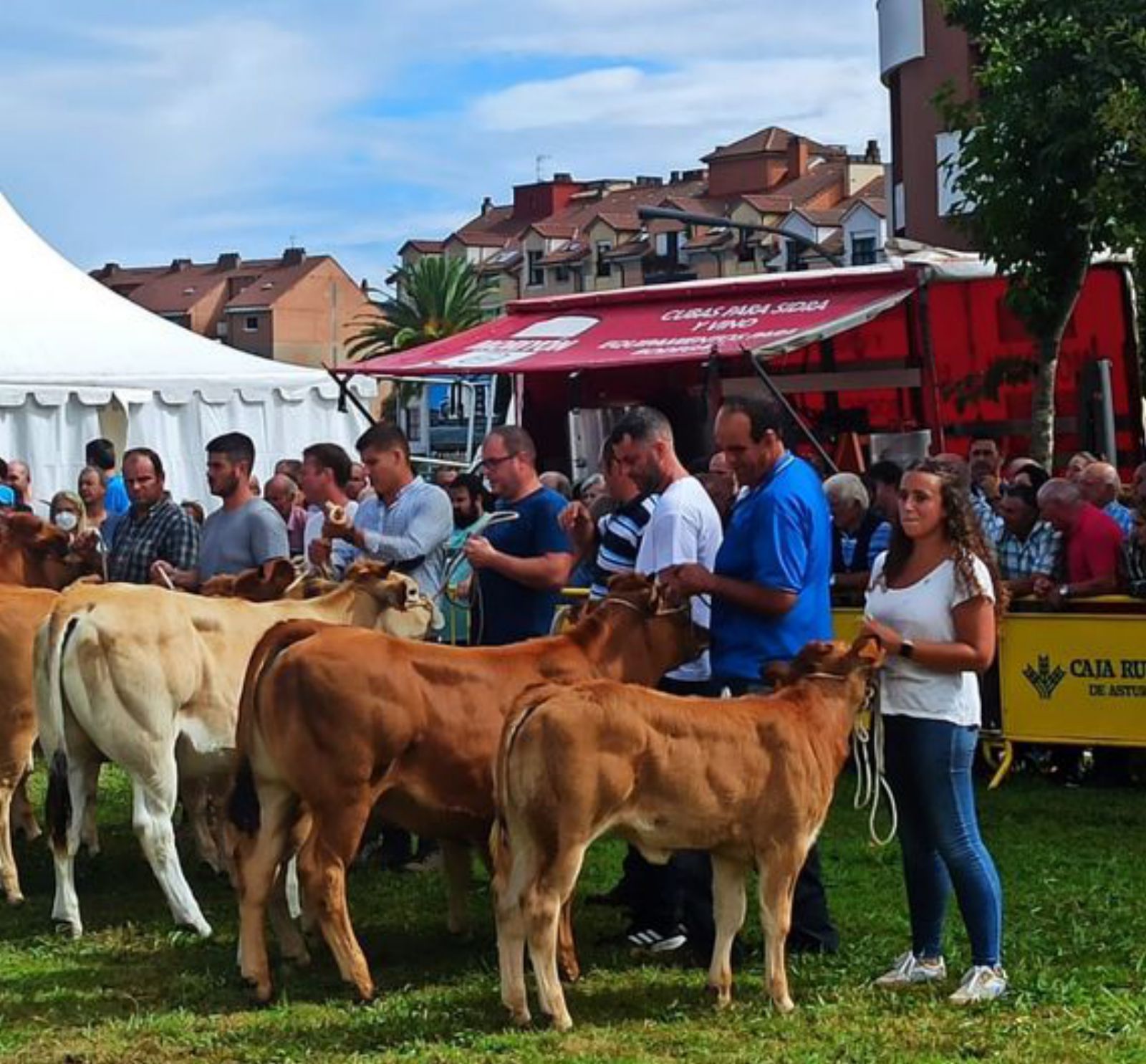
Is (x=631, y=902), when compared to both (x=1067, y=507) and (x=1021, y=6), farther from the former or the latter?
(x=1021, y=6)

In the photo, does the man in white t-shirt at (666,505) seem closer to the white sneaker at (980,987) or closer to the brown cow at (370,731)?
the brown cow at (370,731)

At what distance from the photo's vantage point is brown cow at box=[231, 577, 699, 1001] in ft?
25.3

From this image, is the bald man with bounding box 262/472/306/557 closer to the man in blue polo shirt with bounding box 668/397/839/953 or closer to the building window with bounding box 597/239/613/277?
the man in blue polo shirt with bounding box 668/397/839/953

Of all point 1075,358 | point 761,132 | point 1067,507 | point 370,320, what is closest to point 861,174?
point 761,132

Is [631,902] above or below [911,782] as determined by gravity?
below

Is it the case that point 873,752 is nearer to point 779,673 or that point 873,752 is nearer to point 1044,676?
point 779,673

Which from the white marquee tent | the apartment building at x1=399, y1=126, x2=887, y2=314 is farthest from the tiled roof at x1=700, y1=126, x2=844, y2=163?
the white marquee tent

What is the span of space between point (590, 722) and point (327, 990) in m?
1.75

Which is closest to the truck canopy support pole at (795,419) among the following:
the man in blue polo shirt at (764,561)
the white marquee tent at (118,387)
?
the man in blue polo shirt at (764,561)

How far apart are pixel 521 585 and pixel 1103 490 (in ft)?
18.3

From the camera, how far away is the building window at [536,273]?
10192 cm

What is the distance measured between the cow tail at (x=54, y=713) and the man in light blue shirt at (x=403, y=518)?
131 cm

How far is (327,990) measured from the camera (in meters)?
7.91

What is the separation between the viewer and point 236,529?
10453mm
